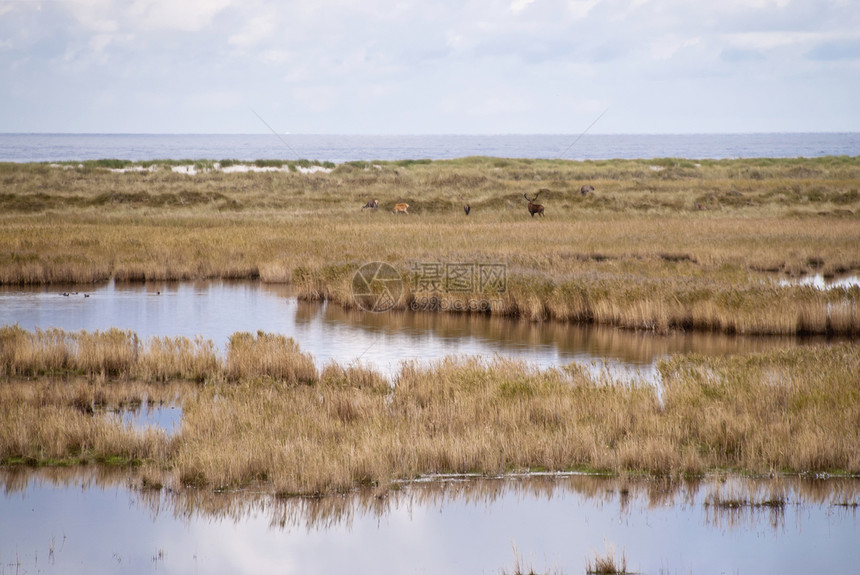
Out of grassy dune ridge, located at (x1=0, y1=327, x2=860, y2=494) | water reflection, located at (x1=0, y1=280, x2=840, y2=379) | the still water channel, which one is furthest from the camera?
water reflection, located at (x1=0, y1=280, x2=840, y2=379)

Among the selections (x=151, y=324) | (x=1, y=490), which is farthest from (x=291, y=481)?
(x=151, y=324)

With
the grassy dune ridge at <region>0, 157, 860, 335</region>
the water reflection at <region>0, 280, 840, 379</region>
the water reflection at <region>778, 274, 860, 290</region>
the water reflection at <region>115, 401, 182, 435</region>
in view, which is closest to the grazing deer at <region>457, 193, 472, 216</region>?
the grassy dune ridge at <region>0, 157, 860, 335</region>

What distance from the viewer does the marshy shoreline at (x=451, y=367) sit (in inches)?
338

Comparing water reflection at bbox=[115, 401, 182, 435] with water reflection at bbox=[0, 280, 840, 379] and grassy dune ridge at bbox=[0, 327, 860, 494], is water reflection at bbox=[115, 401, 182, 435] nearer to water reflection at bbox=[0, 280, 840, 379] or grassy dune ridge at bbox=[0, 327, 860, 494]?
grassy dune ridge at bbox=[0, 327, 860, 494]

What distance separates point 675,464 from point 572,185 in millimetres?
42881

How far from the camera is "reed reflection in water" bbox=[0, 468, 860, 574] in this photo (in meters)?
6.87

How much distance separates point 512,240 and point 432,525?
19.8 metres

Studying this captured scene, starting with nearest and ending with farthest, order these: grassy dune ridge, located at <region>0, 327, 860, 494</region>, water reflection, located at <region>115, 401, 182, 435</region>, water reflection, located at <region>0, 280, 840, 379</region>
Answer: grassy dune ridge, located at <region>0, 327, 860, 494</region>, water reflection, located at <region>115, 401, 182, 435</region>, water reflection, located at <region>0, 280, 840, 379</region>

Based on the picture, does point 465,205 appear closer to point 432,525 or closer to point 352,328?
point 352,328

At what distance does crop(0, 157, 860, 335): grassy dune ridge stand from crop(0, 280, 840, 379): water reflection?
28.7 inches

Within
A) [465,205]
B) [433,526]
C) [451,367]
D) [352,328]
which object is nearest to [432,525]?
[433,526]

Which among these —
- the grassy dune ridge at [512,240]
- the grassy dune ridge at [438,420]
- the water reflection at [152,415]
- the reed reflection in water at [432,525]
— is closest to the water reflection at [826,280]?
the grassy dune ridge at [512,240]

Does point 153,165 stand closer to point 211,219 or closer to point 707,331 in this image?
point 211,219

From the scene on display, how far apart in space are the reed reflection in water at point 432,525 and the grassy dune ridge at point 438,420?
0.82 ft
